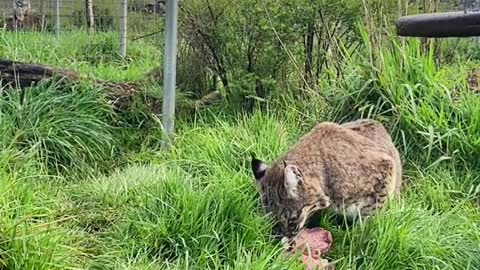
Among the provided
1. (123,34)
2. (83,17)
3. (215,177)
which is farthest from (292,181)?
(83,17)

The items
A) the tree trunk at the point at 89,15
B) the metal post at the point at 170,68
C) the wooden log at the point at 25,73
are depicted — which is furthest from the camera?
the tree trunk at the point at 89,15

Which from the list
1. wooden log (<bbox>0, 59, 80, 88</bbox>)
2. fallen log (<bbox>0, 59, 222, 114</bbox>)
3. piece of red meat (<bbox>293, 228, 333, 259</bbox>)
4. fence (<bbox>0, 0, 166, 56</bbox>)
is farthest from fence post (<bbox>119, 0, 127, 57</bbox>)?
piece of red meat (<bbox>293, 228, 333, 259</bbox>)

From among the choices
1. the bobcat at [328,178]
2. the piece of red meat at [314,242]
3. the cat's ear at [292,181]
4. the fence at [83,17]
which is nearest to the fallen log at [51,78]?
the bobcat at [328,178]

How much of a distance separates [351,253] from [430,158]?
1.39 m

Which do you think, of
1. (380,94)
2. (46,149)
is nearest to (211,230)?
(46,149)

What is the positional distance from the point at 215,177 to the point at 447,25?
Result: 210 centimetres

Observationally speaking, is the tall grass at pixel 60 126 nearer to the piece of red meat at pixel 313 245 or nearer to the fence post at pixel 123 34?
the piece of red meat at pixel 313 245

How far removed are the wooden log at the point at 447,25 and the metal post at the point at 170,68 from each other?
2665 millimetres

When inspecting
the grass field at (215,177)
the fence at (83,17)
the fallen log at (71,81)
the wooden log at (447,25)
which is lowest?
the grass field at (215,177)

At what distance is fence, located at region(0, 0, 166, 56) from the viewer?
30.5 ft

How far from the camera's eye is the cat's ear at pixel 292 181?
4016 millimetres

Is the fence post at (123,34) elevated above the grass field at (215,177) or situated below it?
above

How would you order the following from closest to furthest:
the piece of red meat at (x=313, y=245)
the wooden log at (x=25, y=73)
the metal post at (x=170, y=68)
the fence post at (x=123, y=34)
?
the piece of red meat at (x=313, y=245) < the metal post at (x=170, y=68) < the wooden log at (x=25, y=73) < the fence post at (x=123, y=34)

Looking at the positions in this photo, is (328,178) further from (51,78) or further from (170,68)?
(51,78)
